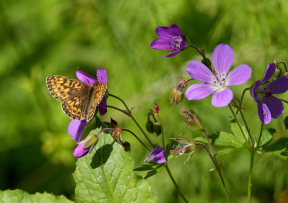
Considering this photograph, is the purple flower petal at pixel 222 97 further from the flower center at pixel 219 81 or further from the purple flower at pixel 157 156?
the purple flower at pixel 157 156

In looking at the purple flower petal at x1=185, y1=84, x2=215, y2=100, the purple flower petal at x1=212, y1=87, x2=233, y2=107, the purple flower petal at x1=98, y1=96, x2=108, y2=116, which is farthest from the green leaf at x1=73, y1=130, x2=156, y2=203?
the purple flower petal at x1=212, y1=87, x2=233, y2=107

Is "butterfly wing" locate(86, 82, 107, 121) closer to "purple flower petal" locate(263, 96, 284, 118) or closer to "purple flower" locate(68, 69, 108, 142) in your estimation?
"purple flower" locate(68, 69, 108, 142)

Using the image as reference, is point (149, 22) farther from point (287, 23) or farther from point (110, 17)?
point (287, 23)

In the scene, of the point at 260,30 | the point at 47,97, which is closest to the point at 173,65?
the point at 260,30

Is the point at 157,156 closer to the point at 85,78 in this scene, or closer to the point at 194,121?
the point at 194,121

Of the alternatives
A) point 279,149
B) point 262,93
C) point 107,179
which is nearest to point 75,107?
point 107,179

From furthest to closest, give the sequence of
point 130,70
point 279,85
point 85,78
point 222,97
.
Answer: point 130,70 < point 85,78 < point 279,85 < point 222,97

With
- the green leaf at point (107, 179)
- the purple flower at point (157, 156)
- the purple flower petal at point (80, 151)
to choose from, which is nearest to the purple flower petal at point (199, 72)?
the purple flower at point (157, 156)
